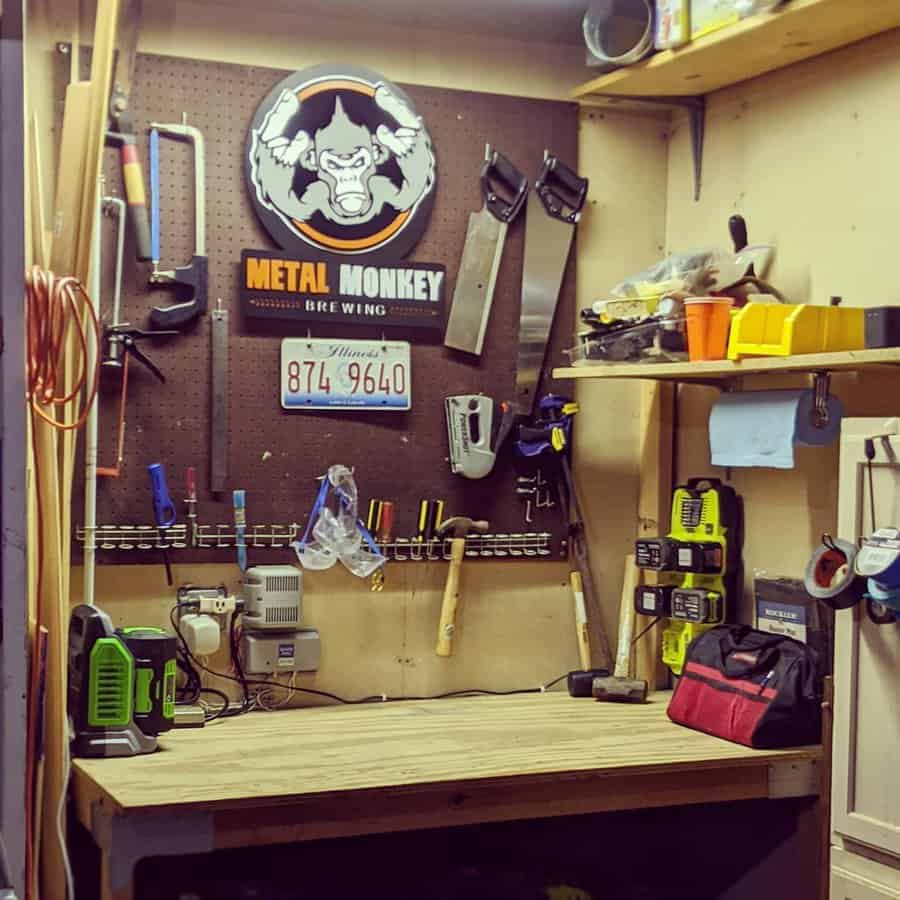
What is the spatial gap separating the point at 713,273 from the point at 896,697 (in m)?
1.19

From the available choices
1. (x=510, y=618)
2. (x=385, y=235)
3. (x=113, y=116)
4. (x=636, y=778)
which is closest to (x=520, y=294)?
(x=385, y=235)

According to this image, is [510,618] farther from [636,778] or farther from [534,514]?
[636,778]

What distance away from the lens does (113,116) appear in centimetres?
325

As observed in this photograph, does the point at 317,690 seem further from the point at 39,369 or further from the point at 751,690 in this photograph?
the point at 39,369

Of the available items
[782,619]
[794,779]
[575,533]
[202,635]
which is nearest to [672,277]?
[575,533]

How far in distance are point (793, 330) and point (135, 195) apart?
5.12ft

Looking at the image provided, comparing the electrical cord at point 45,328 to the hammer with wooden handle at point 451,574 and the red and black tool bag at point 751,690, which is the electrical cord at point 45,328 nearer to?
the hammer with wooden handle at point 451,574

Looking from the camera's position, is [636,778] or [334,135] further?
[334,135]

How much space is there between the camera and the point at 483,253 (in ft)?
12.0

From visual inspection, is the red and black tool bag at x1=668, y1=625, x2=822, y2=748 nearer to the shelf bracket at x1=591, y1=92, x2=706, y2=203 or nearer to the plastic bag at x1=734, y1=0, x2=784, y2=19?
the shelf bracket at x1=591, y1=92, x2=706, y2=203

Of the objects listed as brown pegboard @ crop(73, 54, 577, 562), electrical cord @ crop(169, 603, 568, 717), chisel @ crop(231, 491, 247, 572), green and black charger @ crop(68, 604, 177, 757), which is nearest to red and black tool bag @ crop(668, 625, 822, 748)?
electrical cord @ crop(169, 603, 568, 717)

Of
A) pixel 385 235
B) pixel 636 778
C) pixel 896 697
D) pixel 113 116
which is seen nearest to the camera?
pixel 896 697

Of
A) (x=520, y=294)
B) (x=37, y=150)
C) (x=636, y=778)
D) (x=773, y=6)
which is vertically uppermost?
(x=773, y=6)

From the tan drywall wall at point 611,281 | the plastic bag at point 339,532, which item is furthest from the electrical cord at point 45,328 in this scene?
the tan drywall wall at point 611,281
